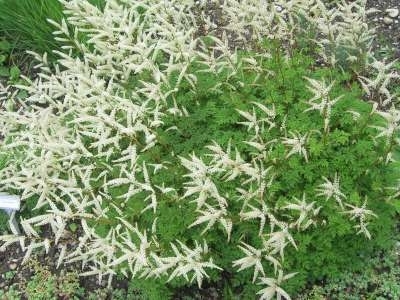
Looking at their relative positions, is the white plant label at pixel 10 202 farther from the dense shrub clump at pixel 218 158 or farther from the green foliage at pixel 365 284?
the green foliage at pixel 365 284

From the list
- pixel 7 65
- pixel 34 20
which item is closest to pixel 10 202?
pixel 34 20

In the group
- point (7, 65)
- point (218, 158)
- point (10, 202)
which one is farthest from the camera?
point (7, 65)

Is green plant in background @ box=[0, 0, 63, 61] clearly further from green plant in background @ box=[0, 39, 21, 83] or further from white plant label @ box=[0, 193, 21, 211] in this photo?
white plant label @ box=[0, 193, 21, 211]

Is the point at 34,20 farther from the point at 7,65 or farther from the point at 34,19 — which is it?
the point at 7,65

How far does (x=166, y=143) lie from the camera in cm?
464

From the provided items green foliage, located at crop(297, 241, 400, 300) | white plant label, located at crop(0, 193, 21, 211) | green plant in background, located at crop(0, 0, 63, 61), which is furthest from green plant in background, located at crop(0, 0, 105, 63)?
green foliage, located at crop(297, 241, 400, 300)

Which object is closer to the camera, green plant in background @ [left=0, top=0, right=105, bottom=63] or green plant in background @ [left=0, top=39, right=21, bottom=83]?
green plant in background @ [left=0, top=0, right=105, bottom=63]

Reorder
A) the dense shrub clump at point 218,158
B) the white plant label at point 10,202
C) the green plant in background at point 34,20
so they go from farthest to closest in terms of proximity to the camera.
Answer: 1. the green plant in background at point 34,20
2. the white plant label at point 10,202
3. the dense shrub clump at point 218,158

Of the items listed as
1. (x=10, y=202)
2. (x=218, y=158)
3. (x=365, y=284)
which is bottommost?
(x=365, y=284)

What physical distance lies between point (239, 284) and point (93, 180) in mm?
1411

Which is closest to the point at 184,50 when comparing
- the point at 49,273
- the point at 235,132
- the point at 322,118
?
the point at 235,132

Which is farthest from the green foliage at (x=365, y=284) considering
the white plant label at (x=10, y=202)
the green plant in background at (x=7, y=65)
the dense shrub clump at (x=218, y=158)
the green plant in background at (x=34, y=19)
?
the green plant in background at (x=7, y=65)

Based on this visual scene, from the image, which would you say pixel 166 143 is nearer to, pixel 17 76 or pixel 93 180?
pixel 93 180

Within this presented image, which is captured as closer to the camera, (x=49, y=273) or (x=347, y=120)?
(x=347, y=120)
